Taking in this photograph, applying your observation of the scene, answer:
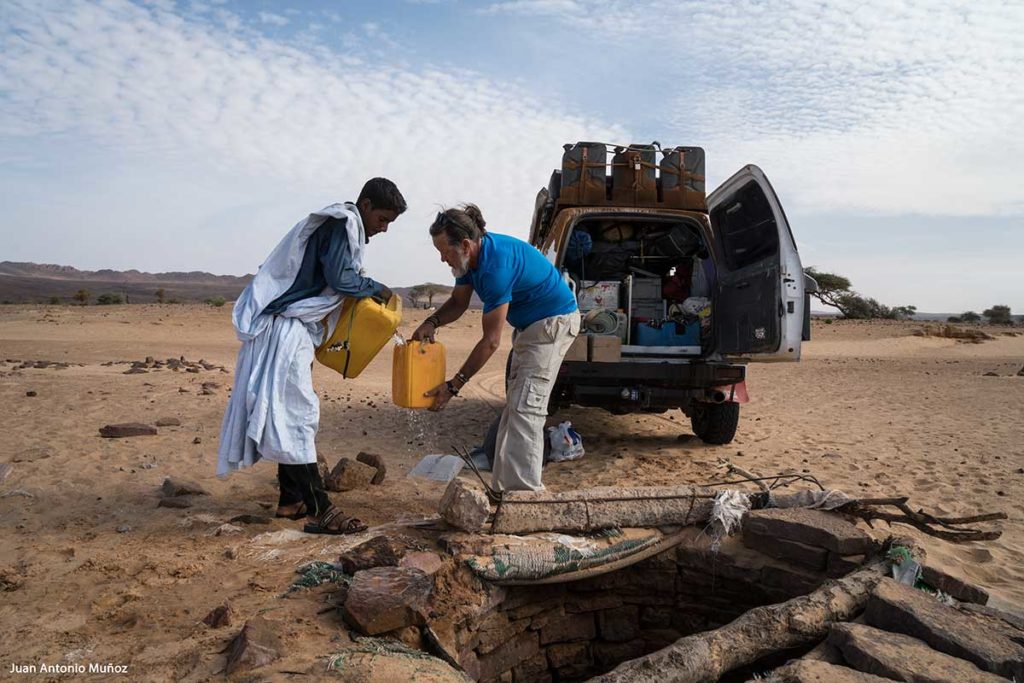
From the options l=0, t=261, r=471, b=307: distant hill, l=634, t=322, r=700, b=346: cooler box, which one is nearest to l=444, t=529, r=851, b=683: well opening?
l=634, t=322, r=700, b=346: cooler box

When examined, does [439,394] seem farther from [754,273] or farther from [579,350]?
[754,273]

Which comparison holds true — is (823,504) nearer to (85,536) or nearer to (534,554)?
(534,554)

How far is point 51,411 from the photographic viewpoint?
680 centimetres

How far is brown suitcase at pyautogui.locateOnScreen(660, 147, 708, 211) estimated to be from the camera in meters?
6.58

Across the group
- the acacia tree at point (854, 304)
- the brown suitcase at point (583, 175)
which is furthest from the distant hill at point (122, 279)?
the brown suitcase at point (583, 175)

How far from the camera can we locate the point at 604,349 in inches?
225

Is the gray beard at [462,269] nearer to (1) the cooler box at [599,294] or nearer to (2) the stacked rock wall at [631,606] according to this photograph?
(2) the stacked rock wall at [631,606]

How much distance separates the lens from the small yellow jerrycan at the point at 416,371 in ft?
12.2

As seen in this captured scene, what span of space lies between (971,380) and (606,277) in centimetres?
890

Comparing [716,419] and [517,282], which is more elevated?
[517,282]

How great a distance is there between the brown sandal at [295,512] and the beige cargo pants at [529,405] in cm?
108

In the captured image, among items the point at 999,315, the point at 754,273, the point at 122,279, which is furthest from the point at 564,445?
the point at 122,279

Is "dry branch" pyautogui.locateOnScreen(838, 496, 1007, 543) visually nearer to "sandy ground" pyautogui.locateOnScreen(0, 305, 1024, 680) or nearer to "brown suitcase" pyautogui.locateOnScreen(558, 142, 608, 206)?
"sandy ground" pyautogui.locateOnScreen(0, 305, 1024, 680)

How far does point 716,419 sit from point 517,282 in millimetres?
3388
